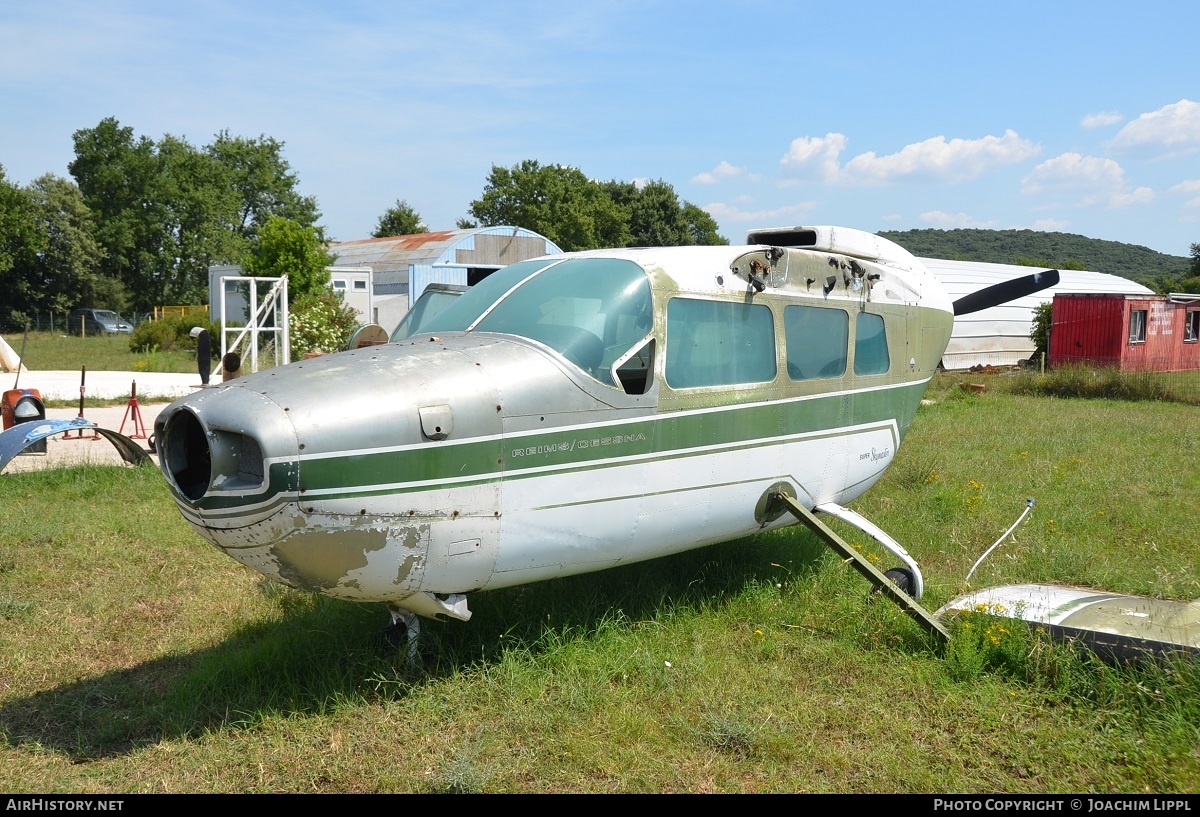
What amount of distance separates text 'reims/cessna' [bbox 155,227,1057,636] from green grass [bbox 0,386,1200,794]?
0.60 metres

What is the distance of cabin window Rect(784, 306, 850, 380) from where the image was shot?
5918mm

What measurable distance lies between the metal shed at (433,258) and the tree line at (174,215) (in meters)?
17.2

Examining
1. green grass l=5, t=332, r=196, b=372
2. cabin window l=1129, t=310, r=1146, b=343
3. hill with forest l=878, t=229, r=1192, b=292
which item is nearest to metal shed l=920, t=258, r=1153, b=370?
cabin window l=1129, t=310, r=1146, b=343

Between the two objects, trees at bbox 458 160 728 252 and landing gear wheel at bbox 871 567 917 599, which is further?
trees at bbox 458 160 728 252

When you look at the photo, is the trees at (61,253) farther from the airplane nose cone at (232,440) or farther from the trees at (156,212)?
the airplane nose cone at (232,440)

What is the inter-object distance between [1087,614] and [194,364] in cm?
2807

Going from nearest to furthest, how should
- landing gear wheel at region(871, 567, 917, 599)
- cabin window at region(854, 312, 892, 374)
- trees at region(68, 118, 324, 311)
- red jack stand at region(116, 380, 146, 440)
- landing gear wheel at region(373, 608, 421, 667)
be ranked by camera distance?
landing gear wheel at region(373, 608, 421, 667)
landing gear wheel at region(871, 567, 917, 599)
cabin window at region(854, 312, 892, 374)
red jack stand at region(116, 380, 146, 440)
trees at region(68, 118, 324, 311)

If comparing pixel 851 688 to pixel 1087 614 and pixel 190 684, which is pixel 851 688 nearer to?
pixel 1087 614

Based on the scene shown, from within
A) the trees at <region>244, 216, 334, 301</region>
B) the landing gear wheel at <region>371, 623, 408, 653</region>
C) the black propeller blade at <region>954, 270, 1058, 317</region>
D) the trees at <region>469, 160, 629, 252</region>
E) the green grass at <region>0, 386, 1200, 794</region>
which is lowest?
the green grass at <region>0, 386, 1200, 794</region>

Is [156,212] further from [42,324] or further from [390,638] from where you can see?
[390,638]

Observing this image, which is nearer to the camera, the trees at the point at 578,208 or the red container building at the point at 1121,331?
the red container building at the point at 1121,331

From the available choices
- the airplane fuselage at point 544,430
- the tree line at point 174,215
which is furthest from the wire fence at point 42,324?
the airplane fuselage at point 544,430

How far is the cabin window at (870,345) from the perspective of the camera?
6582mm

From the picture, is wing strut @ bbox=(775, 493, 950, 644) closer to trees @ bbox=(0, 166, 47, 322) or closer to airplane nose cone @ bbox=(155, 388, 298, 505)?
airplane nose cone @ bbox=(155, 388, 298, 505)
